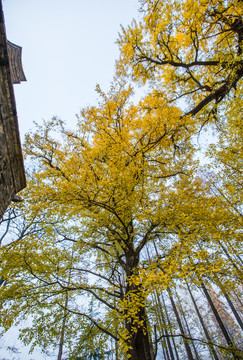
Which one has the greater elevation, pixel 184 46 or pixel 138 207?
pixel 184 46

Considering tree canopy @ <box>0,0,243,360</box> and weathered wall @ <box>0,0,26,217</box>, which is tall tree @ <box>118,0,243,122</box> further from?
weathered wall @ <box>0,0,26,217</box>

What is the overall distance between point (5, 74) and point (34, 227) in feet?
34.3

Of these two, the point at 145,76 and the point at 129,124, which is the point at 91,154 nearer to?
the point at 129,124

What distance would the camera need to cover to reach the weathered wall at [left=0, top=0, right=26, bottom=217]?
237 cm

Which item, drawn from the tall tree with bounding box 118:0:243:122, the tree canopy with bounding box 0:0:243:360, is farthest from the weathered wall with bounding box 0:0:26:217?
the tall tree with bounding box 118:0:243:122

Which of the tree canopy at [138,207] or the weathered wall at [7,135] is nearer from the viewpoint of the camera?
the weathered wall at [7,135]

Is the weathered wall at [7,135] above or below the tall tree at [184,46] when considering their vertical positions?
below

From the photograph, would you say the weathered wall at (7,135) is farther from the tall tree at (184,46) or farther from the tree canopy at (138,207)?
the tall tree at (184,46)

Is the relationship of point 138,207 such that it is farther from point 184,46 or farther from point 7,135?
point 184,46

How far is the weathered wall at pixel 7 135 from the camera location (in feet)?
7.77

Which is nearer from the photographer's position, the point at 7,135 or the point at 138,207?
the point at 7,135

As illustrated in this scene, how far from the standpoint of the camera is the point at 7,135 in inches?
104

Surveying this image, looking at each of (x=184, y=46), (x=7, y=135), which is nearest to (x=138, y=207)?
(x=7, y=135)

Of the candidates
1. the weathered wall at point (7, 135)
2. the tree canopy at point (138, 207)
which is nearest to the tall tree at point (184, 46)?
the tree canopy at point (138, 207)
